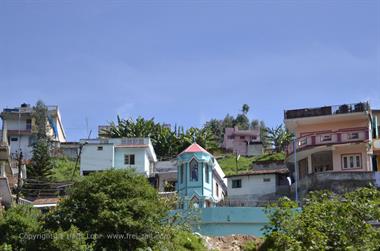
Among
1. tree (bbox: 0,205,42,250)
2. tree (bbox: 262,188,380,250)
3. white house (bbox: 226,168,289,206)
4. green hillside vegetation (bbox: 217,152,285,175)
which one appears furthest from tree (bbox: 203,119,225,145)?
tree (bbox: 262,188,380,250)

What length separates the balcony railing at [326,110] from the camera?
47.6 metres

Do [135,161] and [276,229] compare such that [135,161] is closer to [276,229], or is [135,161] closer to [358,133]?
[358,133]

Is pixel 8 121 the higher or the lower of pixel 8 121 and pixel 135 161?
the higher

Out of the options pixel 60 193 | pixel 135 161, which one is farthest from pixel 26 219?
pixel 135 161

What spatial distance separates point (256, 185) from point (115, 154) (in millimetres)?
15171

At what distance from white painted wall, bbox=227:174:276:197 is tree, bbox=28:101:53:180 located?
1646cm

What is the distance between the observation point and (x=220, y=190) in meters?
51.5

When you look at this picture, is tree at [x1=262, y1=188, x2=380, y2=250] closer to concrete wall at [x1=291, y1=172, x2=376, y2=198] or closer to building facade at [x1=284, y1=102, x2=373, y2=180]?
concrete wall at [x1=291, y1=172, x2=376, y2=198]

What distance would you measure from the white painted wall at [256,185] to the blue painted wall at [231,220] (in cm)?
1045

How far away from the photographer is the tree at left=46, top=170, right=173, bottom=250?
1001 inches

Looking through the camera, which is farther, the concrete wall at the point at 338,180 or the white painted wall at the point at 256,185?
the white painted wall at the point at 256,185

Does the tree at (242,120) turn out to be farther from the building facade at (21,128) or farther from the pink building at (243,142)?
the building facade at (21,128)

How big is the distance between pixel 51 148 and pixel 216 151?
54.7 feet

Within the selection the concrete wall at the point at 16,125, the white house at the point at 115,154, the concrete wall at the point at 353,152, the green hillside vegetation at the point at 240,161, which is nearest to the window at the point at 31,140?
the concrete wall at the point at 16,125
